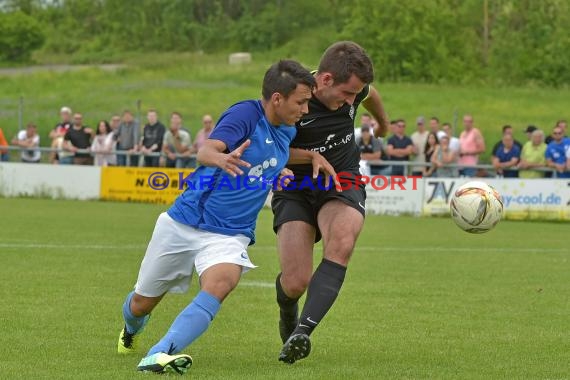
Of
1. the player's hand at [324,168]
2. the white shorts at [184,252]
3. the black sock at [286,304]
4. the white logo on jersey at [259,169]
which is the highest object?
the white logo on jersey at [259,169]

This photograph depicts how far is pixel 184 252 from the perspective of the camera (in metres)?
6.02

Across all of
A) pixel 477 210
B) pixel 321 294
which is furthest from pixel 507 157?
pixel 321 294

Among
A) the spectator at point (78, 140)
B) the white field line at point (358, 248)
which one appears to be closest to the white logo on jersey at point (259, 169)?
the white field line at point (358, 248)

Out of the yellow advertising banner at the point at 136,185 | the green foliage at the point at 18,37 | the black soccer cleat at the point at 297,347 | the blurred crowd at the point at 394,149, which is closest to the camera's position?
the black soccer cleat at the point at 297,347

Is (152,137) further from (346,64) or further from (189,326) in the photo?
(189,326)

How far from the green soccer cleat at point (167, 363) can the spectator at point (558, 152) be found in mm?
16119

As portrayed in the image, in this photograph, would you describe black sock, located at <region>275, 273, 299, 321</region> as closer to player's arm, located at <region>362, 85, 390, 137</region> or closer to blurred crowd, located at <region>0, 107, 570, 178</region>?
player's arm, located at <region>362, 85, 390, 137</region>

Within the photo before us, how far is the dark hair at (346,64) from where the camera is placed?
22.5 ft

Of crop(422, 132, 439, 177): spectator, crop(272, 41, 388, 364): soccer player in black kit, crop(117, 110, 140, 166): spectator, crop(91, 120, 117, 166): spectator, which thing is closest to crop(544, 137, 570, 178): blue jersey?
crop(422, 132, 439, 177): spectator

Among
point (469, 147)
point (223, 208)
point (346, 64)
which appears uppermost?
point (346, 64)

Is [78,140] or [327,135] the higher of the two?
[327,135]

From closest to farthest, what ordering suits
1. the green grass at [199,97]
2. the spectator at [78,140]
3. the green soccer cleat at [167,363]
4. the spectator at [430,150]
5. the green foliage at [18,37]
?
the green soccer cleat at [167,363], the spectator at [430,150], the spectator at [78,140], the green grass at [199,97], the green foliage at [18,37]

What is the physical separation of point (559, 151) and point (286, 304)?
14.9 meters

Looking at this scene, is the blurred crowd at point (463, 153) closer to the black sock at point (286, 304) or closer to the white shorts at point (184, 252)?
the black sock at point (286, 304)
